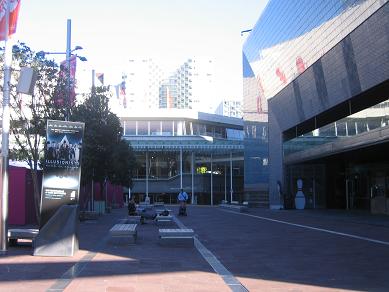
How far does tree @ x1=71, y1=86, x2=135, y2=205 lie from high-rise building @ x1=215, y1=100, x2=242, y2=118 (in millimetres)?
103774

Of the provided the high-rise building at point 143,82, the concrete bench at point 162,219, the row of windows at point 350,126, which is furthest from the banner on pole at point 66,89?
the high-rise building at point 143,82

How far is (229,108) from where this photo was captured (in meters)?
142

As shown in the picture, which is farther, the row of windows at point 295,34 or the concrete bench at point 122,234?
the row of windows at point 295,34

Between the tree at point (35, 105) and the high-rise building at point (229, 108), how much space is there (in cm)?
11348

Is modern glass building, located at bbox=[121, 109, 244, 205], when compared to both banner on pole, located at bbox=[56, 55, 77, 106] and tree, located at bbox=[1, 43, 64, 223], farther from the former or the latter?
tree, located at bbox=[1, 43, 64, 223]

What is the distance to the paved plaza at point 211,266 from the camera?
993 cm

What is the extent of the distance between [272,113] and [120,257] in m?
40.4

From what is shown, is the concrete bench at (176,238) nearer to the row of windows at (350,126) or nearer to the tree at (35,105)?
the tree at (35,105)

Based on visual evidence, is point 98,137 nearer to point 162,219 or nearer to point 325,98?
point 162,219

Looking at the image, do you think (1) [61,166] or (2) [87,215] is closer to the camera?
(1) [61,166]

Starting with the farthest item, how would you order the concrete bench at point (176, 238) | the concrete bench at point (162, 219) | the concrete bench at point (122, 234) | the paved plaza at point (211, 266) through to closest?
the concrete bench at point (162, 219), the concrete bench at point (122, 234), the concrete bench at point (176, 238), the paved plaza at point (211, 266)

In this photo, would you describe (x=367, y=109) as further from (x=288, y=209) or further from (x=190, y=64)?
(x=190, y=64)

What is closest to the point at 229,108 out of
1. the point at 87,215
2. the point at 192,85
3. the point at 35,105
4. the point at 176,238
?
the point at 192,85

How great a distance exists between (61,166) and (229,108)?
127 meters
